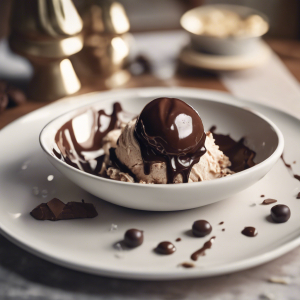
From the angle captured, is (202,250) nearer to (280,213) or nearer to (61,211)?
(280,213)

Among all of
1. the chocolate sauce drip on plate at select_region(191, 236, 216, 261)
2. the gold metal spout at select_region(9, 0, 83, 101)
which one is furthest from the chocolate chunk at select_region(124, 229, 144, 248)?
the gold metal spout at select_region(9, 0, 83, 101)

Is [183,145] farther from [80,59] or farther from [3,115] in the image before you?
[80,59]

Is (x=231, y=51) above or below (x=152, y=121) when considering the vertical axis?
below

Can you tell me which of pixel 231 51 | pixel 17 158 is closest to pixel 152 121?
pixel 17 158

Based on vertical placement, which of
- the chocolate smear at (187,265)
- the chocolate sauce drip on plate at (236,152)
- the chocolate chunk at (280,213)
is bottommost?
the chocolate sauce drip on plate at (236,152)

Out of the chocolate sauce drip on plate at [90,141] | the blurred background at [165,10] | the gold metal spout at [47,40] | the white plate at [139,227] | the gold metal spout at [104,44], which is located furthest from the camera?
the blurred background at [165,10]

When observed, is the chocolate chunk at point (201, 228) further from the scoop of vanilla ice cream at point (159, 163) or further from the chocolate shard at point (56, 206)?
the chocolate shard at point (56, 206)

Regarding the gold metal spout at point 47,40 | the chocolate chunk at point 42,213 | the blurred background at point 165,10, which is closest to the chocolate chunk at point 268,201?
the chocolate chunk at point 42,213
